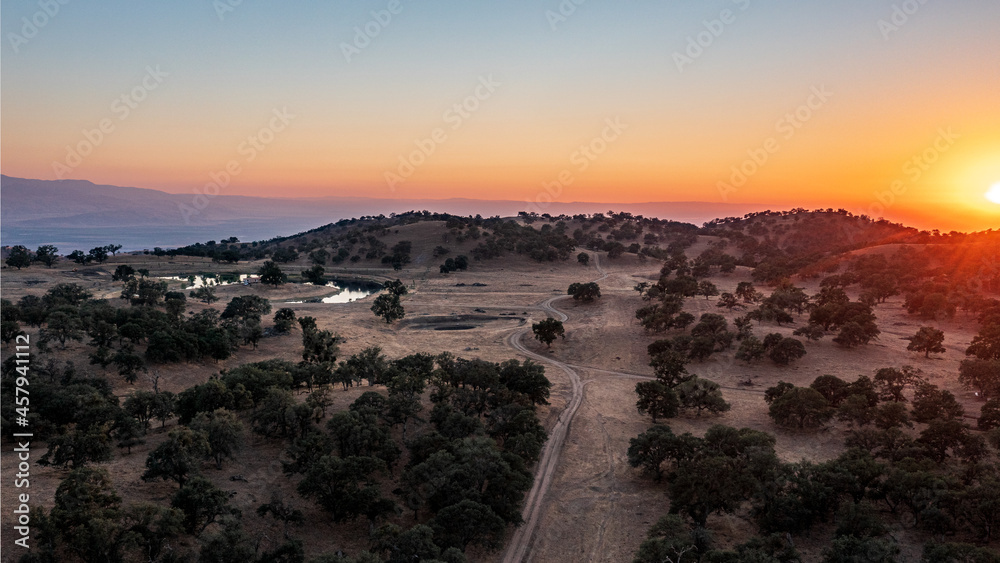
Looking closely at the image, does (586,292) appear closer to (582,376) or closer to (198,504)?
(582,376)

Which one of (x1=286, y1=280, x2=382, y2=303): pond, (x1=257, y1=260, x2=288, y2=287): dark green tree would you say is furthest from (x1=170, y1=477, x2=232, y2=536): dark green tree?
(x1=257, y1=260, x2=288, y2=287): dark green tree

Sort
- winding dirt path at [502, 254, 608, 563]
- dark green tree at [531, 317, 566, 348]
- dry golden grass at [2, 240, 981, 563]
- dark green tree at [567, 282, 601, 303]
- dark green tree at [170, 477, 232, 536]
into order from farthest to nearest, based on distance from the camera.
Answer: dark green tree at [567, 282, 601, 303], dark green tree at [531, 317, 566, 348], dry golden grass at [2, 240, 981, 563], winding dirt path at [502, 254, 608, 563], dark green tree at [170, 477, 232, 536]

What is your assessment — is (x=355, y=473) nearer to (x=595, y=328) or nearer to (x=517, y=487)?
(x=517, y=487)

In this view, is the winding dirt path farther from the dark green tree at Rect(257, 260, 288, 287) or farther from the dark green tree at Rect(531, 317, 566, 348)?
the dark green tree at Rect(257, 260, 288, 287)

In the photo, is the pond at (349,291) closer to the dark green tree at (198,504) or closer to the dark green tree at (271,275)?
the dark green tree at (271,275)

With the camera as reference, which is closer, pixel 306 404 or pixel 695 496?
pixel 695 496

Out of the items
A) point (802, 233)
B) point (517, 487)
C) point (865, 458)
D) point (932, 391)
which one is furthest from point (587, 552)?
point (802, 233)

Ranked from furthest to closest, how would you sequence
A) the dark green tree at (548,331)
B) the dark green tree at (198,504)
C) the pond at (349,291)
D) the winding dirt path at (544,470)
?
1. the pond at (349,291)
2. the dark green tree at (548,331)
3. the winding dirt path at (544,470)
4. the dark green tree at (198,504)

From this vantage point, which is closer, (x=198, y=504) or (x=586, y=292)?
(x=198, y=504)

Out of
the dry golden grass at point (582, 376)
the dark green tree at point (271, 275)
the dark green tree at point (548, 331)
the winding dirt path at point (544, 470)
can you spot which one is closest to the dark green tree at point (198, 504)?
the dry golden grass at point (582, 376)

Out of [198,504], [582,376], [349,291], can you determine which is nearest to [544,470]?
[198,504]

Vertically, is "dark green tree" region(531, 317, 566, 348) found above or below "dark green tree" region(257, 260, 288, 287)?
below
